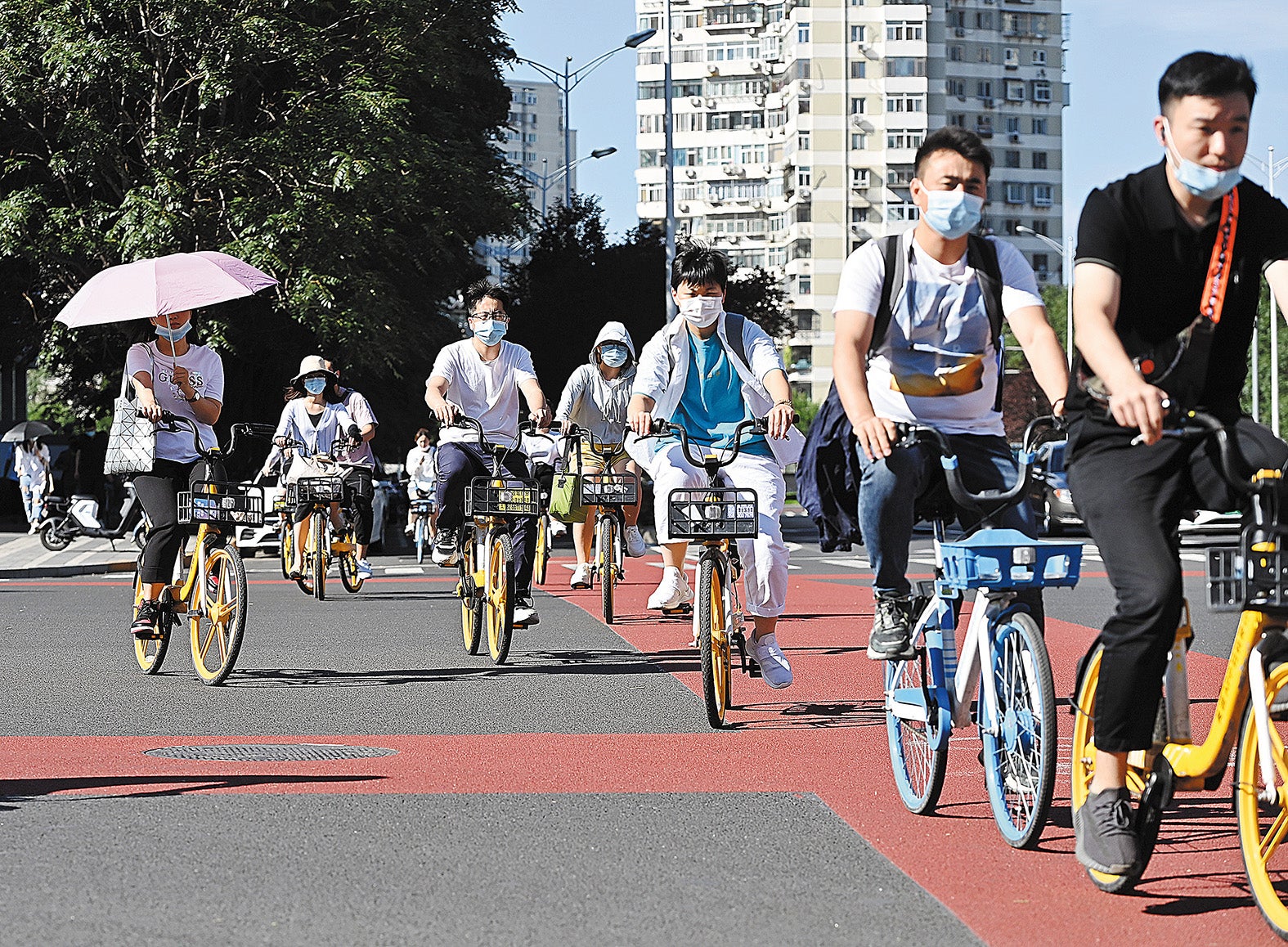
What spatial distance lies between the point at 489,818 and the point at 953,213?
2218 mm

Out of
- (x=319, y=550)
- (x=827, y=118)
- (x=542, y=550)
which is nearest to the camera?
(x=319, y=550)

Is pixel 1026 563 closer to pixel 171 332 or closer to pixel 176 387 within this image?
pixel 176 387

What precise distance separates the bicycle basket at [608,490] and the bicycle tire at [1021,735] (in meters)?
6.76

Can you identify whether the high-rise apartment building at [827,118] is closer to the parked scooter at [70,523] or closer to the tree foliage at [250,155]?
the tree foliage at [250,155]

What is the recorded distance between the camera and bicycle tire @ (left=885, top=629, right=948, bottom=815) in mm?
5598

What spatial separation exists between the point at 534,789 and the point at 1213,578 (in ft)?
8.82

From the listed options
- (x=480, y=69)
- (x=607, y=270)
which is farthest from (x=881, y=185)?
Answer: (x=480, y=69)

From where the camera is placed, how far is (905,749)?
19.5 ft

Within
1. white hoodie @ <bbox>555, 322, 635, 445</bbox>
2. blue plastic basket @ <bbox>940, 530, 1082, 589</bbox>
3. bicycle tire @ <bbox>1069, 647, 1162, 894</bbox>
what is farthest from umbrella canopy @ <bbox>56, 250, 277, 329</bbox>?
bicycle tire @ <bbox>1069, 647, 1162, 894</bbox>

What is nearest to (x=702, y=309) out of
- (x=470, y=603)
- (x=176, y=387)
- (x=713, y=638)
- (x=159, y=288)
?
(x=713, y=638)

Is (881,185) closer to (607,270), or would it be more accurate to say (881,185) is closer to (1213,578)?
(607,270)

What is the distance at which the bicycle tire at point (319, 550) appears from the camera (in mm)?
15648

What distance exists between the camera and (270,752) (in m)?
7.21

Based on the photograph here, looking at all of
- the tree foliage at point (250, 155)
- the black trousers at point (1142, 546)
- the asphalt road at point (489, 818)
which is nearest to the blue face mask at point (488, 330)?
the asphalt road at point (489, 818)
